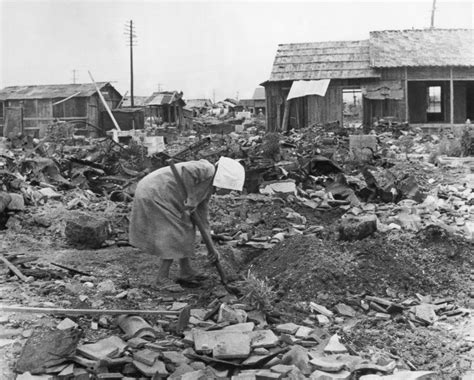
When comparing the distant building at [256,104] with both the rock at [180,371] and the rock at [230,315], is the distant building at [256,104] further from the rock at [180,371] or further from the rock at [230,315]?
the rock at [180,371]

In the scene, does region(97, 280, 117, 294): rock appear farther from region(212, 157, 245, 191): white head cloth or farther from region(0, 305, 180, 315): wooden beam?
region(212, 157, 245, 191): white head cloth

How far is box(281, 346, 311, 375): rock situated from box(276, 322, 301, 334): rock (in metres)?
0.50

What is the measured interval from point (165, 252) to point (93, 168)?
6507mm

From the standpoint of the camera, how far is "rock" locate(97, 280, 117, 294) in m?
5.32

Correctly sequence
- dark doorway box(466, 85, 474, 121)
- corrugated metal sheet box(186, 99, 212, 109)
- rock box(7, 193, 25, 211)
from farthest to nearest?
corrugated metal sheet box(186, 99, 212, 109) < dark doorway box(466, 85, 474, 121) < rock box(7, 193, 25, 211)

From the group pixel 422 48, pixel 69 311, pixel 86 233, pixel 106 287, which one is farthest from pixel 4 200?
pixel 422 48

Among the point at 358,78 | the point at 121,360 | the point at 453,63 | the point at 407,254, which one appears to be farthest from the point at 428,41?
the point at 121,360

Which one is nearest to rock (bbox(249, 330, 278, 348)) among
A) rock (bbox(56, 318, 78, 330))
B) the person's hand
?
rock (bbox(56, 318, 78, 330))

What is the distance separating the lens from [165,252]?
5.44m

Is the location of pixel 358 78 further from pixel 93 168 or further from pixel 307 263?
pixel 307 263

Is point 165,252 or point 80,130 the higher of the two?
point 80,130

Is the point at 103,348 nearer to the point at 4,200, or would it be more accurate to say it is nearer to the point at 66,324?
the point at 66,324

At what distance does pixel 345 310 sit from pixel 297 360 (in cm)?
127

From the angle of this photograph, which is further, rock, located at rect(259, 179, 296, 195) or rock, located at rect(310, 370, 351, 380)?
rock, located at rect(259, 179, 296, 195)
